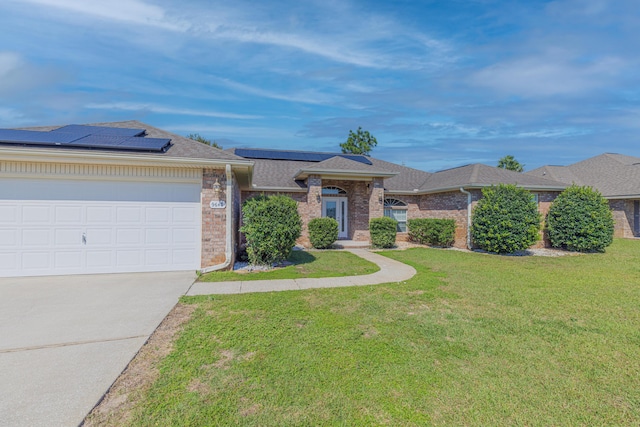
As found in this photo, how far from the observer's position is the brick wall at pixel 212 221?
795 cm

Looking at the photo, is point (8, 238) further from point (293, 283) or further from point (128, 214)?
point (293, 283)

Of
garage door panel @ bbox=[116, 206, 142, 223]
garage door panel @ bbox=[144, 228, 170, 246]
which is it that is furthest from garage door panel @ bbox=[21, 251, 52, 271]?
garage door panel @ bbox=[144, 228, 170, 246]

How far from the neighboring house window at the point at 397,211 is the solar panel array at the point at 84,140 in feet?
38.4

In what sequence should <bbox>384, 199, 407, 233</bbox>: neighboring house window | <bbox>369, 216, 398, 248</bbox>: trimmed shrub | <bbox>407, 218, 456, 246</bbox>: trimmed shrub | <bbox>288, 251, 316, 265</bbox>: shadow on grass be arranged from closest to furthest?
<bbox>288, 251, 316, 265</bbox>: shadow on grass, <bbox>369, 216, 398, 248</bbox>: trimmed shrub, <bbox>407, 218, 456, 246</bbox>: trimmed shrub, <bbox>384, 199, 407, 233</bbox>: neighboring house window

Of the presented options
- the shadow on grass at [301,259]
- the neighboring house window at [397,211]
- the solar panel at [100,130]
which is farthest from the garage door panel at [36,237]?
the neighboring house window at [397,211]

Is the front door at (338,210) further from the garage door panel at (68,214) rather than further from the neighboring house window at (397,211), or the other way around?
the garage door panel at (68,214)

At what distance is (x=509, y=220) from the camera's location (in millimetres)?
11805

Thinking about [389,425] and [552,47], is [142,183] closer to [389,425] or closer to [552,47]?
[389,425]

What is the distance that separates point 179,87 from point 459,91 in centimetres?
1673

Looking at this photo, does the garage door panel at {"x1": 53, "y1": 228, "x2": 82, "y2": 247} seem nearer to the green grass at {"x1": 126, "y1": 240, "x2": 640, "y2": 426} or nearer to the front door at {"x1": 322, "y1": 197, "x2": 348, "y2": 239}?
the green grass at {"x1": 126, "y1": 240, "x2": 640, "y2": 426}

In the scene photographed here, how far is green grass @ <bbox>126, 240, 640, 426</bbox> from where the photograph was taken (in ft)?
8.07

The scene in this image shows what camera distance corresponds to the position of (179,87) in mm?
13992

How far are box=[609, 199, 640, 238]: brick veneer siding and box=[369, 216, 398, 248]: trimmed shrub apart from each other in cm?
1586

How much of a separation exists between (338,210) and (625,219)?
1834cm
